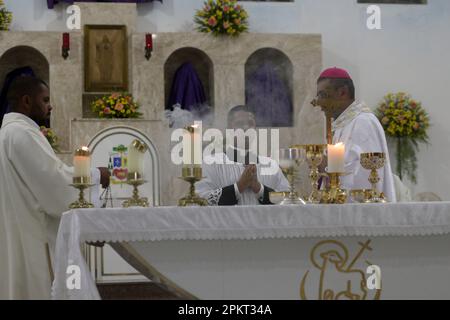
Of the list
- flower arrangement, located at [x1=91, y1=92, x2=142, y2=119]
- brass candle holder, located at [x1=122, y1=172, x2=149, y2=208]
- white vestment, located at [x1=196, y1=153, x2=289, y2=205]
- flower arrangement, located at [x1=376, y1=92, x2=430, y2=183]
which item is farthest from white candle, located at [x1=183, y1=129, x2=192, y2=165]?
flower arrangement, located at [x1=376, y1=92, x2=430, y2=183]

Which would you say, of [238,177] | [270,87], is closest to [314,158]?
[238,177]

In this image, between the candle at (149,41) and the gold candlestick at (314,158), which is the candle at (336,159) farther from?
the candle at (149,41)

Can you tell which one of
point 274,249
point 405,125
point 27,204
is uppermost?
point 405,125

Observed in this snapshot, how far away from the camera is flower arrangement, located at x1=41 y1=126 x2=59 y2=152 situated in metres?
9.09

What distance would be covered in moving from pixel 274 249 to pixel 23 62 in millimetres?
7014

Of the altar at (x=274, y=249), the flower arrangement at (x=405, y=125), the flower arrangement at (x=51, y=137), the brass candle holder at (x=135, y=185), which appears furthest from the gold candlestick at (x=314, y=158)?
the flower arrangement at (x=405, y=125)

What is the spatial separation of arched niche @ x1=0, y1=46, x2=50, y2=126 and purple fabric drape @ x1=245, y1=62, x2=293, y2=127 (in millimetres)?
2448

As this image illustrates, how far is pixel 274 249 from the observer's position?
375cm

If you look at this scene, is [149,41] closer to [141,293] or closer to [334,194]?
[334,194]

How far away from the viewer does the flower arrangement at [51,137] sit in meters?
9.09

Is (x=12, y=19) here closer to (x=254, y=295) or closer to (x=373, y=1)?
(x=373, y=1)

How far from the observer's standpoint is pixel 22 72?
32.2 feet

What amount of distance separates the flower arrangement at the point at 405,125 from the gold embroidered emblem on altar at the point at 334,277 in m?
6.57
